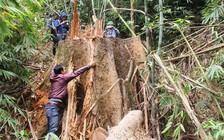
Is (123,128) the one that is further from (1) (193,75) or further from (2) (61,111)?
(2) (61,111)

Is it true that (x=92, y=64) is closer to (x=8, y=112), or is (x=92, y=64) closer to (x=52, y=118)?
(x=52, y=118)

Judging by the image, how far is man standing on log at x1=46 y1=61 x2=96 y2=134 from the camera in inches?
187

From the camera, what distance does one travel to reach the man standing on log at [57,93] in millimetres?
4750

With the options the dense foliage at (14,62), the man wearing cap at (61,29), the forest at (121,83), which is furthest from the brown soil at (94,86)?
the man wearing cap at (61,29)

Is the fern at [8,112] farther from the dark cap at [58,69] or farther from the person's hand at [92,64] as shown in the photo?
the person's hand at [92,64]

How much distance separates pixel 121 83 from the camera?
4.98 metres

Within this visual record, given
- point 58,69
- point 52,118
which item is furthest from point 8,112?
point 58,69

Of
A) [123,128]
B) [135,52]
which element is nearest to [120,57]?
[135,52]

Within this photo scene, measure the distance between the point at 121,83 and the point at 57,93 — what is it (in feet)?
3.65

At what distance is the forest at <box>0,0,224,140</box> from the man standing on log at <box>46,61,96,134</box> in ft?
0.42

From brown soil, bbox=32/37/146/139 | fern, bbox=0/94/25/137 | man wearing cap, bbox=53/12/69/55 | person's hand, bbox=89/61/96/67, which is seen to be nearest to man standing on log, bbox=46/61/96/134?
person's hand, bbox=89/61/96/67

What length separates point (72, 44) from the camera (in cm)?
516

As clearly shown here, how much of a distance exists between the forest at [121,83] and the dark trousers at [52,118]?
0.48ft

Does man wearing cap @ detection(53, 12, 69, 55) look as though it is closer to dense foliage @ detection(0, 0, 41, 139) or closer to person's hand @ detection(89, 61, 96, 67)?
dense foliage @ detection(0, 0, 41, 139)
